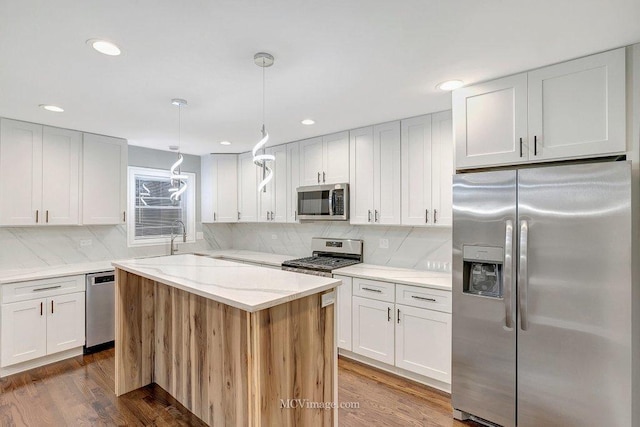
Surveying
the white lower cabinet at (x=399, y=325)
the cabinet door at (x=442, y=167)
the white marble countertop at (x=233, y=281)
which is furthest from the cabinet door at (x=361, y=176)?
the white marble countertop at (x=233, y=281)

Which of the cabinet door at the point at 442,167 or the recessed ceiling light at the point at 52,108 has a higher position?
the recessed ceiling light at the point at 52,108

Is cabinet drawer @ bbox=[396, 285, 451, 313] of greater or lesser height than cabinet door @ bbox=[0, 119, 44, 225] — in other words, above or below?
below

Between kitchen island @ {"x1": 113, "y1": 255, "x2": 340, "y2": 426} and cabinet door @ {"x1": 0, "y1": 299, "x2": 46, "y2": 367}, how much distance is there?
1159mm

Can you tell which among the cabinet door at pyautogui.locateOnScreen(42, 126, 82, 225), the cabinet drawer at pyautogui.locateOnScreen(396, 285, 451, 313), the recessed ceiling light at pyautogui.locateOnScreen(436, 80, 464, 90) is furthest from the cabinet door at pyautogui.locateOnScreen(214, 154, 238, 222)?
the recessed ceiling light at pyautogui.locateOnScreen(436, 80, 464, 90)

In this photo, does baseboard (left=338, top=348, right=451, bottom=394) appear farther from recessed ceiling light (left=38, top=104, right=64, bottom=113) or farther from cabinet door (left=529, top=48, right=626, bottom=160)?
recessed ceiling light (left=38, top=104, right=64, bottom=113)

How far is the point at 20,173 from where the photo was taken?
3.30 metres

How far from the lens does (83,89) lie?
2455mm

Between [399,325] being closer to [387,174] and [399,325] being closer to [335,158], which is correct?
[387,174]

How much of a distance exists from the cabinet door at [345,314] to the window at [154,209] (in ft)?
9.16

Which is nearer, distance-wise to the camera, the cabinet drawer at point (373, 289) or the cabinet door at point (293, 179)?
the cabinet drawer at point (373, 289)

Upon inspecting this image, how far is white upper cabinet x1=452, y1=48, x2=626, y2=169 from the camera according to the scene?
1893 millimetres

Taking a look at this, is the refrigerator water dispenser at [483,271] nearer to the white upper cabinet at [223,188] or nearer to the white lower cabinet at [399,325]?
the white lower cabinet at [399,325]

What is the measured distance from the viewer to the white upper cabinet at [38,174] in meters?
3.22

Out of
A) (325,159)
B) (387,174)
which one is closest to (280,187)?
(325,159)
